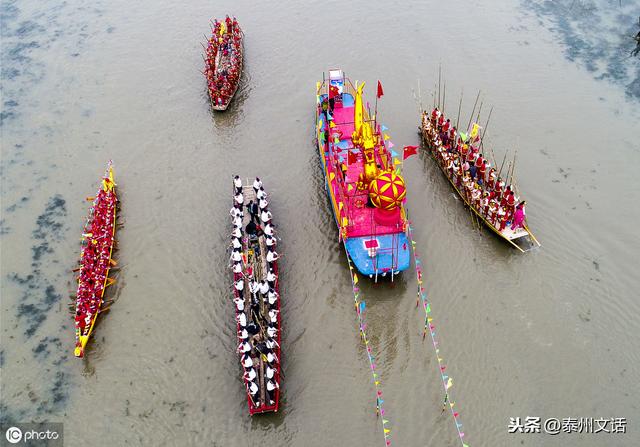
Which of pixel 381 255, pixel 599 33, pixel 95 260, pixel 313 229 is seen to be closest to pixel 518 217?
pixel 381 255

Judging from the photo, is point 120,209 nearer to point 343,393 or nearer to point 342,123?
point 342,123

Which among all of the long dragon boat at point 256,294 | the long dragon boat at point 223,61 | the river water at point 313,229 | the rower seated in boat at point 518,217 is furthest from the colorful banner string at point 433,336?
the long dragon boat at point 223,61

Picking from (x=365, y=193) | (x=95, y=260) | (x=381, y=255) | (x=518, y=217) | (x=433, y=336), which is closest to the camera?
(x=433, y=336)

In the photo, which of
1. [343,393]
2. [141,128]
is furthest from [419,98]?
[343,393]

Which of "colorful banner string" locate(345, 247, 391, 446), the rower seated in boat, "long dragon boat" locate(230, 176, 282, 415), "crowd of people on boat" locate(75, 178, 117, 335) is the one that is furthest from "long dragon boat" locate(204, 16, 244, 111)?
the rower seated in boat

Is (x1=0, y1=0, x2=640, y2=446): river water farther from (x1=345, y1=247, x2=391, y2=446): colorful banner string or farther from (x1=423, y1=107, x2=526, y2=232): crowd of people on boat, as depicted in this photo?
(x1=423, y1=107, x2=526, y2=232): crowd of people on boat

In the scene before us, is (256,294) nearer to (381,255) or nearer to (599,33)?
(381,255)
